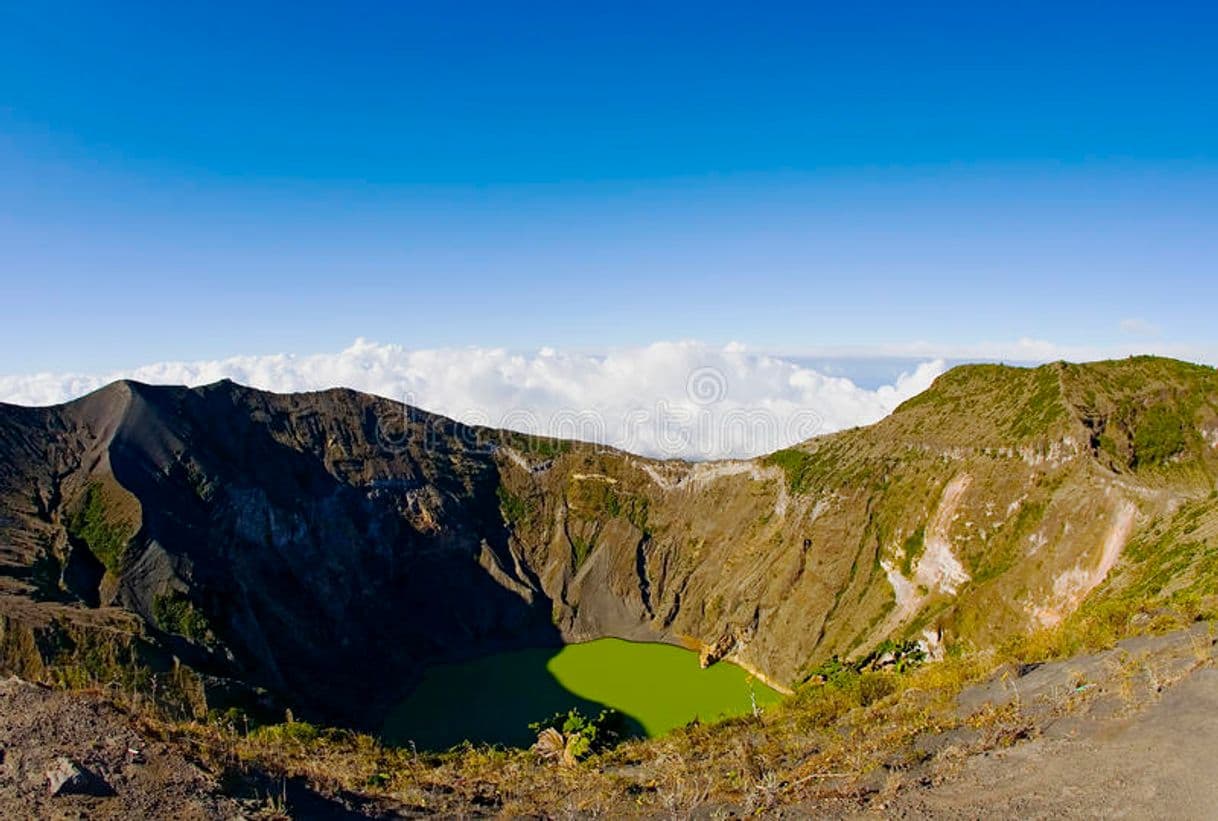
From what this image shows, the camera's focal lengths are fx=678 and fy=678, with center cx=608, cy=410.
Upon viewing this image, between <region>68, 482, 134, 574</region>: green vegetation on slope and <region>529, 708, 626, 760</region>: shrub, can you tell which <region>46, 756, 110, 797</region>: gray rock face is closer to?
<region>529, 708, 626, 760</region>: shrub

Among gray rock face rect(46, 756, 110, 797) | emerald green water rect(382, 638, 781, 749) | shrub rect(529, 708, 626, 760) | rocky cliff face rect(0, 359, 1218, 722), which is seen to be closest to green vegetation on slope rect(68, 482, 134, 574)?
rocky cliff face rect(0, 359, 1218, 722)

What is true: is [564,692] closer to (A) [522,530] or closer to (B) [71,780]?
(A) [522,530]

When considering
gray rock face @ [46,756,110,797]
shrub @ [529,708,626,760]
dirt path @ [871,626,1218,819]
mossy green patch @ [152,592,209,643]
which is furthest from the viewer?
mossy green patch @ [152,592,209,643]

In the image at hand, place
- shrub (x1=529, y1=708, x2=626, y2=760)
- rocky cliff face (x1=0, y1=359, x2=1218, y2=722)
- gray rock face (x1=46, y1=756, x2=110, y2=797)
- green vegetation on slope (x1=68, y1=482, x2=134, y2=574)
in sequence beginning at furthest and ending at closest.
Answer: green vegetation on slope (x1=68, y1=482, x2=134, y2=574)
rocky cliff face (x1=0, y1=359, x2=1218, y2=722)
shrub (x1=529, y1=708, x2=626, y2=760)
gray rock face (x1=46, y1=756, x2=110, y2=797)

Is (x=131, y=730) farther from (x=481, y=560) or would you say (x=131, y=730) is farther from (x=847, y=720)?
(x=481, y=560)

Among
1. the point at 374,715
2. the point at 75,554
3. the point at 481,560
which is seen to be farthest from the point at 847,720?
the point at 481,560

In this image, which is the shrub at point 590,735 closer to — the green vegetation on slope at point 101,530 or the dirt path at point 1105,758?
the dirt path at point 1105,758

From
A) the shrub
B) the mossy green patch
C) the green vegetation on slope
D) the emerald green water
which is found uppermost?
the green vegetation on slope
